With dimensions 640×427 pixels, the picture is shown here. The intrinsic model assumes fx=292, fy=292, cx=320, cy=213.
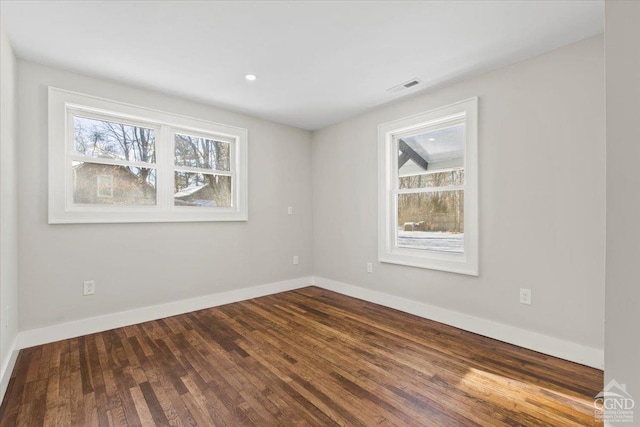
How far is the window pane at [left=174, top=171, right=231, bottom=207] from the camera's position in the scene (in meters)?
3.49

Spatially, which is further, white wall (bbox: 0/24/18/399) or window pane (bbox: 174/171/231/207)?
window pane (bbox: 174/171/231/207)

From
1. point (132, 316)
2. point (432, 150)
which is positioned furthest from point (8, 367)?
point (432, 150)

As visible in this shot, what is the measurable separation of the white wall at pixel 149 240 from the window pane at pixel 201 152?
11.8 inches

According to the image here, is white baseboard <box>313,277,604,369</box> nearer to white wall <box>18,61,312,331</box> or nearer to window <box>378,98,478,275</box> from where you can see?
window <box>378,98,478,275</box>

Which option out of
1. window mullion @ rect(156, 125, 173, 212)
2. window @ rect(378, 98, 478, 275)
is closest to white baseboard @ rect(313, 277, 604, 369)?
window @ rect(378, 98, 478, 275)

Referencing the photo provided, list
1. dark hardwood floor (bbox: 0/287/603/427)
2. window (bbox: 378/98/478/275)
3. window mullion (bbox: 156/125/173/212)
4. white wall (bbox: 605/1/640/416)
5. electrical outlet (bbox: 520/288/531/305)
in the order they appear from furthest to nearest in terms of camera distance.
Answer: window mullion (bbox: 156/125/173/212)
window (bbox: 378/98/478/275)
electrical outlet (bbox: 520/288/531/305)
dark hardwood floor (bbox: 0/287/603/427)
white wall (bbox: 605/1/640/416)

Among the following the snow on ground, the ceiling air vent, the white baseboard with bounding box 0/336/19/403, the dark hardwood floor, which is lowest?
the dark hardwood floor

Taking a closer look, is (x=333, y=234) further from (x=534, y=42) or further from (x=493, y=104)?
(x=534, y=42)

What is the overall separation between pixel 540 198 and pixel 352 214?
7.05ft

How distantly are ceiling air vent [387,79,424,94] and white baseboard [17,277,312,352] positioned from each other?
2941 mm

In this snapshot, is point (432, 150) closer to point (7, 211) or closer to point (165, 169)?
point (165, 169)

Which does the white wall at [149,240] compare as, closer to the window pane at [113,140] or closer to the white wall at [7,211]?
the white wall at [7,211]

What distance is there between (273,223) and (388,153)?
187 cm

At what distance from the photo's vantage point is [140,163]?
3178 millimetres
